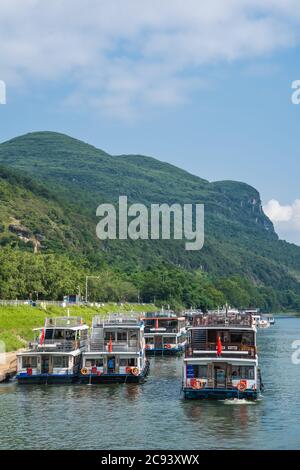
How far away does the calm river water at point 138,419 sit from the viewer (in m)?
47.9

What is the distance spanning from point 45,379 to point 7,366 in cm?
728

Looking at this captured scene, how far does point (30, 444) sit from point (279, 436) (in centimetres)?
1666

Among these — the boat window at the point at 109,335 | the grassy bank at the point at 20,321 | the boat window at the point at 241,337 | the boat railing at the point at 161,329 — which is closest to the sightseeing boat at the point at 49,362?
the boat window at the point at 109,335

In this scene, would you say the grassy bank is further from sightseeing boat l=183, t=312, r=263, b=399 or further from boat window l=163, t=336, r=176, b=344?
sightseeing boat l=183, t=312, r=263, b=399

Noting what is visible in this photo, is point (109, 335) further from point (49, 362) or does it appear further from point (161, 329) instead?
point (161, 329)

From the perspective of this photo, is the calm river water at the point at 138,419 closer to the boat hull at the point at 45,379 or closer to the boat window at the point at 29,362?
the boat hull at the point at 45,379

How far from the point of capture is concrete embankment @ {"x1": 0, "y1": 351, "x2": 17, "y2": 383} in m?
75.4

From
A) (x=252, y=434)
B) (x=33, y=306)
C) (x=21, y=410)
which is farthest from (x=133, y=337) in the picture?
(x=33, y=306)

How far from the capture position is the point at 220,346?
63406mm

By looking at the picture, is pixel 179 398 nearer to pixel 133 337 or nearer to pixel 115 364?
pixel 115 364

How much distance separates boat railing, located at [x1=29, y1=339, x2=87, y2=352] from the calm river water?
15.1 feet

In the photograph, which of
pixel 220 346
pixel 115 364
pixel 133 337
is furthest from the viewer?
pixel 133 337

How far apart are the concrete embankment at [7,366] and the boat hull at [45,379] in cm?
271
